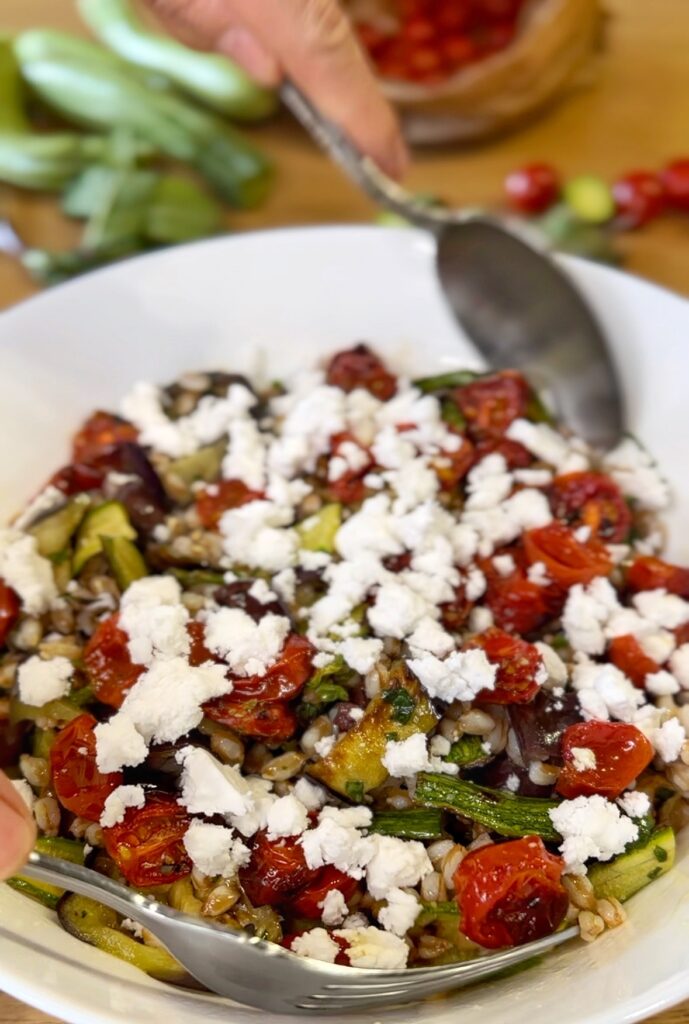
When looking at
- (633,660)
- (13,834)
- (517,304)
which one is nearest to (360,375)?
(517,304)

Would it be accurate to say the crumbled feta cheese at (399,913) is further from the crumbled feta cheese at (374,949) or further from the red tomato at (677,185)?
the red tomato at (677,185)

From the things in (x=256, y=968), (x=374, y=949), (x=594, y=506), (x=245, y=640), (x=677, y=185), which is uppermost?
(x=245, y=640)

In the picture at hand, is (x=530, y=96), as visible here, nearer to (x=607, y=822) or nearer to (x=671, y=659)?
(x=671, y=659)

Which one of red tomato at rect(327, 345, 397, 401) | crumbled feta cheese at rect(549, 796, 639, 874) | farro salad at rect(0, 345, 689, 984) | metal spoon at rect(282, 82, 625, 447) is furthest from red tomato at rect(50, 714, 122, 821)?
metal spoon at rect(282, 82, 625, 447)

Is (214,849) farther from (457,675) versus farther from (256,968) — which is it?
(457,675)

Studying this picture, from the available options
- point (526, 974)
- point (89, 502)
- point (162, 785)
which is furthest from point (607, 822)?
point (89, 502)

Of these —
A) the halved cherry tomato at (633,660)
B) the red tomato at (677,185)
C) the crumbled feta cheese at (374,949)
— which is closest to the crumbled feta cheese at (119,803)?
the crumbled feta cheese at (374,949)
